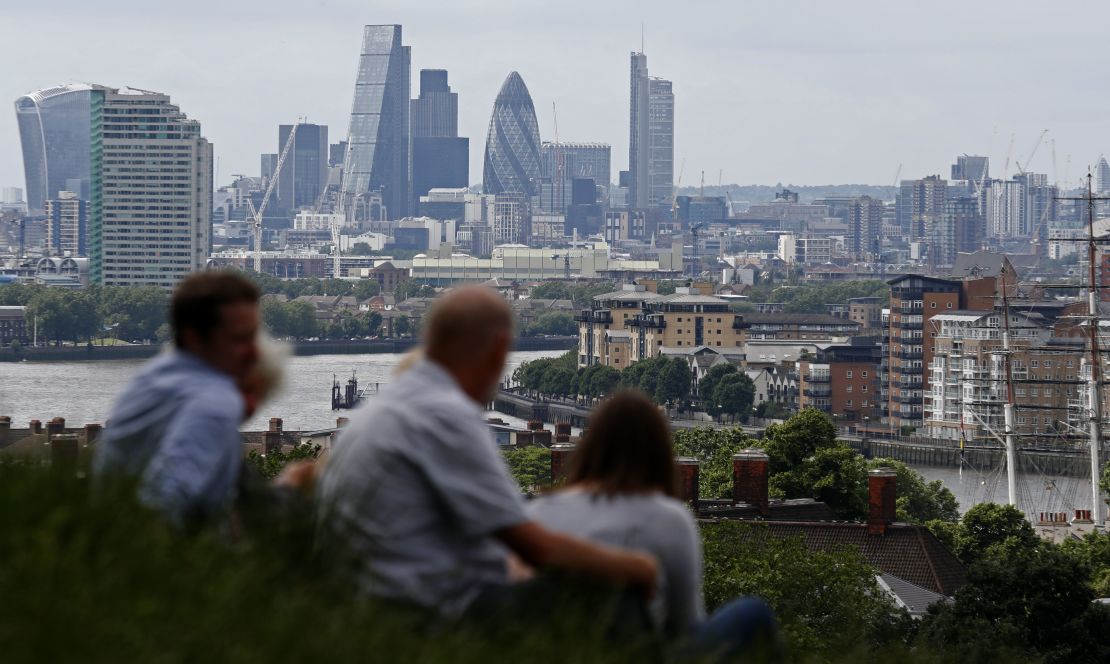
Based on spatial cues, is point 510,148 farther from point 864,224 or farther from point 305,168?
point 864,224

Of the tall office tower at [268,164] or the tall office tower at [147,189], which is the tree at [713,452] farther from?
the tall office tower at [268,164]

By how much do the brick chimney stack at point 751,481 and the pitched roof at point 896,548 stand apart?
1.06 m

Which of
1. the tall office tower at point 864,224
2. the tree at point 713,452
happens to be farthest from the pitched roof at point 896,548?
the tall office tower at point 864,224

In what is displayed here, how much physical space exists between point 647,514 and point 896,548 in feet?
35.2

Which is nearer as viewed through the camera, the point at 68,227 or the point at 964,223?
the point at 68,227

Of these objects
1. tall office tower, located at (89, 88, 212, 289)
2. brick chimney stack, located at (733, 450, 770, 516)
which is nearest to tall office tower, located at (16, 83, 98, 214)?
tall office tower, located at (89, 88, 212, 289)

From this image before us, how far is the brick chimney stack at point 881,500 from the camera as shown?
1281 cm

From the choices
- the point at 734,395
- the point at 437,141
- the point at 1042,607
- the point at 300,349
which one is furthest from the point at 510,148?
the point at 1042,607

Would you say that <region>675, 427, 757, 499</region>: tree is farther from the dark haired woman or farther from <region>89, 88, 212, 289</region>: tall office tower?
<region>89, 88, 212, 289</region>: tall office tower

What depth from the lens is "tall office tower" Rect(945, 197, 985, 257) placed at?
133 meters

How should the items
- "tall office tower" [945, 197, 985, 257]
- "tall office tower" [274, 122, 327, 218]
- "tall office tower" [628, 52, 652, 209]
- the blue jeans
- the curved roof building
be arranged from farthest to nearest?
"tall office tower" [628, 52, 652, 209], "tall office tower" [274, 122, 327, 218], the curved roof building, "tall office tower" [945, 197, 985, 257], the blue jeans

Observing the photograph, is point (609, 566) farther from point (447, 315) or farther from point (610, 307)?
Result: point (610, 307)

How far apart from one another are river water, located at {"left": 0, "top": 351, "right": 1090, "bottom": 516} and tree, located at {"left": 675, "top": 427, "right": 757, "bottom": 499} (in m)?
5.44

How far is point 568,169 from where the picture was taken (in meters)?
183
